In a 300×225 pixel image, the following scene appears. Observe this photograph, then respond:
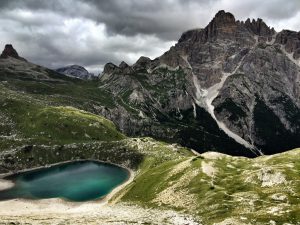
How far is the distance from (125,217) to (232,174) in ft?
145

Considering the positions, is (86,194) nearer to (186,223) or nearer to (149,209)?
(149,209)

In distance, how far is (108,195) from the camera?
6934 inches

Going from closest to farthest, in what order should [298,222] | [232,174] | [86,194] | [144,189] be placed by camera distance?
[298,222], [232,174], [144,189], [86,194]

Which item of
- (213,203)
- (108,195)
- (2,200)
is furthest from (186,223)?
(2,200)

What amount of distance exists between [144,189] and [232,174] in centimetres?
3201

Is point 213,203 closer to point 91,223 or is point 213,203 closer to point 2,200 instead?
point 91,223

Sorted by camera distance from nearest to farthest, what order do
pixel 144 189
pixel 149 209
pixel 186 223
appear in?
Answer: pixel 186 223 → pixel 149 209 → pixel 144 189

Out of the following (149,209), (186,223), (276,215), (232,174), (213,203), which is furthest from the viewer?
(232,174)

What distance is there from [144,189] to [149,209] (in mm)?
24899

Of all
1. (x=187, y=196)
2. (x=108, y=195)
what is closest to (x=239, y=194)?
(x=187, y=196)

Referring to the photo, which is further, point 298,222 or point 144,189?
point 144,189

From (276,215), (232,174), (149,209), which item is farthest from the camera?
(232,174)

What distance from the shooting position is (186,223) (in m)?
89.1

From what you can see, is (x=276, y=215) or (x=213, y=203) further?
(x=213, y=203)
